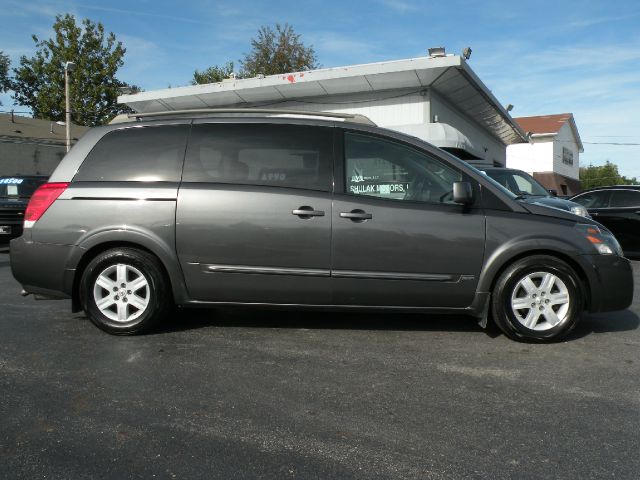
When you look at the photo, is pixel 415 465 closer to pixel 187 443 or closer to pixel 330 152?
pixel 187 443

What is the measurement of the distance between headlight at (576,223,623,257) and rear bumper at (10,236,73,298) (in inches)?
168

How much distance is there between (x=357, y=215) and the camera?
444 centimetres

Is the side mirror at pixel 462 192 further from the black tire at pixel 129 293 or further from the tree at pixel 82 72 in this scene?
the tree at pixel 82 72

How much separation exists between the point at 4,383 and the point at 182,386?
1.15 m

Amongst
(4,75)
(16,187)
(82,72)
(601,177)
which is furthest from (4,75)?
(601,177)

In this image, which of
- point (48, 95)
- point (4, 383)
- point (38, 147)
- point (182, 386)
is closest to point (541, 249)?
point (182, 386)

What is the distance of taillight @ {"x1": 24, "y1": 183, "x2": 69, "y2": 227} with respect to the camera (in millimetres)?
4695

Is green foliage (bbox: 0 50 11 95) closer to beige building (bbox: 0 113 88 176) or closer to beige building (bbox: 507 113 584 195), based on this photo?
beige building (bbox: 0 113 88 176)

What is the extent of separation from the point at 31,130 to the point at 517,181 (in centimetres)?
2984

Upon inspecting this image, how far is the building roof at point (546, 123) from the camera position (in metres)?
47.3

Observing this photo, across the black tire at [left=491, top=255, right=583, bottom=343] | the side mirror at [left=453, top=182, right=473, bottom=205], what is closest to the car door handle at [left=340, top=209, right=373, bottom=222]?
the side mirror at [left=453, top=182, right=473, bottom=205]

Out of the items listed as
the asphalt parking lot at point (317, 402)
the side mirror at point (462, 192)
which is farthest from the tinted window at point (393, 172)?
the asphalt parking lot at point (317, 402)

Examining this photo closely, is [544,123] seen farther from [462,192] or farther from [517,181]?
[462,192]

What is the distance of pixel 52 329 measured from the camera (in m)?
4.88
